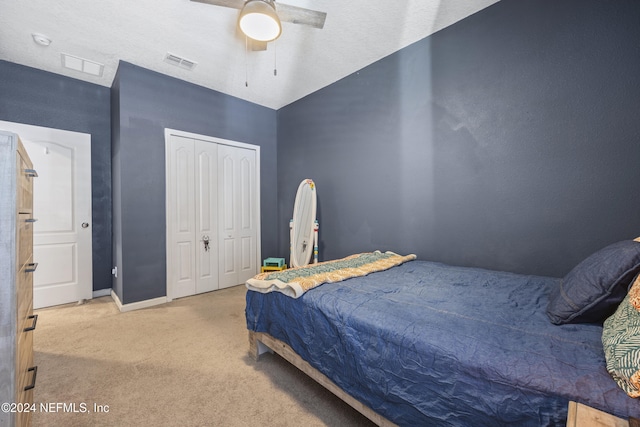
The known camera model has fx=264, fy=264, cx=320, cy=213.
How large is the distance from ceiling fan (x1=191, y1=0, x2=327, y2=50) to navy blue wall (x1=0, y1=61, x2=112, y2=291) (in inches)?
105

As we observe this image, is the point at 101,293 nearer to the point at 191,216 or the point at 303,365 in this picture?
the point at 191,216

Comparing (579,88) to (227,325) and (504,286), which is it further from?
(227,325)

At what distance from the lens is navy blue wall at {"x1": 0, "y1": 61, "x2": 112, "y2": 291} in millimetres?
2976

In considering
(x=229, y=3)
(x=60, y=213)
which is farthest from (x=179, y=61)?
(x=60, y=213)

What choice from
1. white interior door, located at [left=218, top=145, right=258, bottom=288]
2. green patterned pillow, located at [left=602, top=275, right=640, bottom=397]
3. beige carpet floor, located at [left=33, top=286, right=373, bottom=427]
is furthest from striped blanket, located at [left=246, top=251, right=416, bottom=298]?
white interior door, located at [left=218, top=145, right=258, bottom=288]

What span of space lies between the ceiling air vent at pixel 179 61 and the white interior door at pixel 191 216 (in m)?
0.84

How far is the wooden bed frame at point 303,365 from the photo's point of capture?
1.21 metres

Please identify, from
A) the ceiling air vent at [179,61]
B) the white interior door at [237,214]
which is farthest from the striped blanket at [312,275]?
the ceiling air vent at [179,61]

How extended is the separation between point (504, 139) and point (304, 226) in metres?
2.47

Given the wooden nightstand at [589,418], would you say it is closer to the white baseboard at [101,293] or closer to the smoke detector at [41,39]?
the smoke detector at [41,39]

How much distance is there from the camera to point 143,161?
3.12 m

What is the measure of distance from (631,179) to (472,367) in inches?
72.4

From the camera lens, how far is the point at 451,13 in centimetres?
231

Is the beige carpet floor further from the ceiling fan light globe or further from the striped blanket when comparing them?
the ceiling fan light globe
